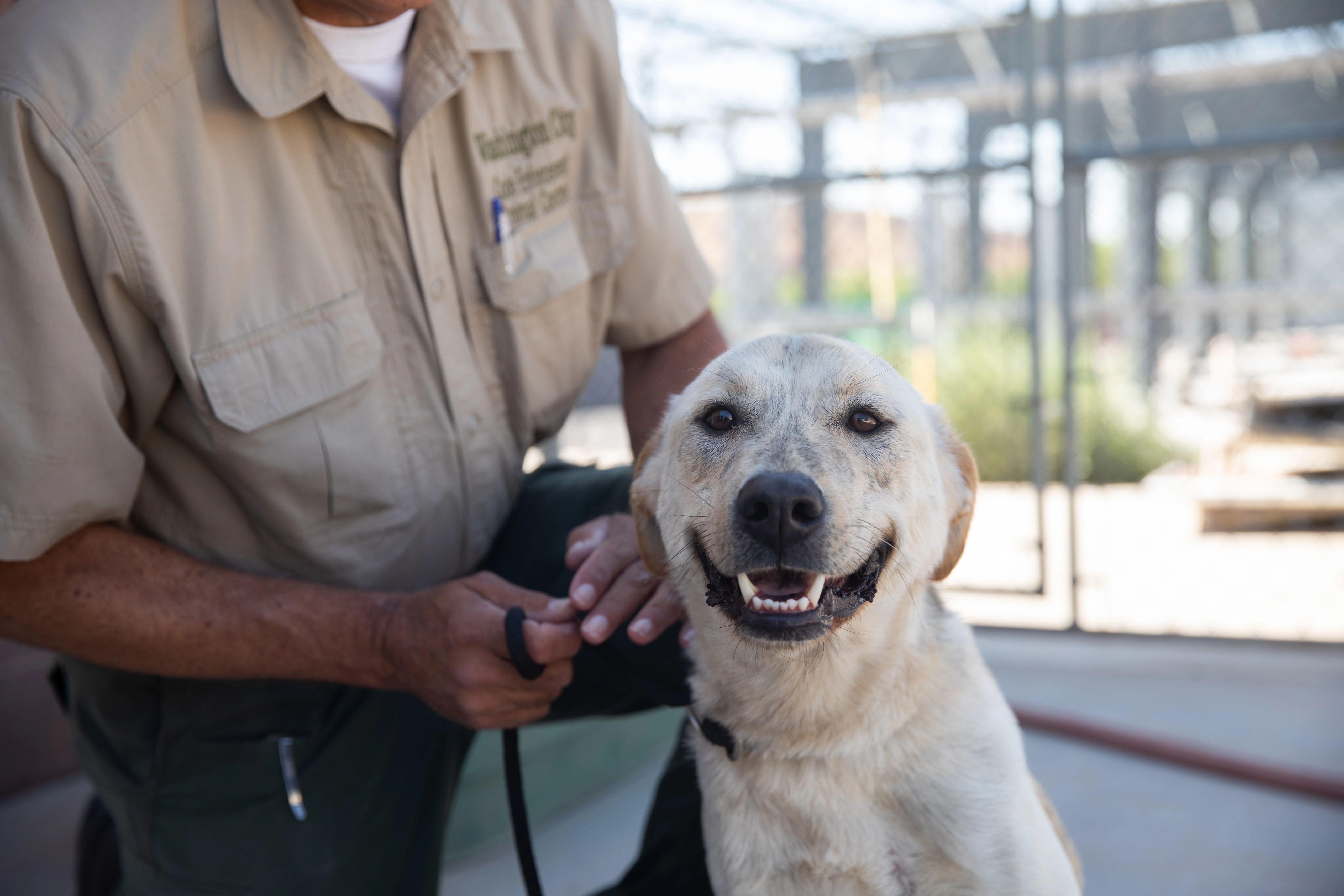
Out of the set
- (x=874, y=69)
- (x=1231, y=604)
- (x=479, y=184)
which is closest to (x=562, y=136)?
(x=479, y=184)

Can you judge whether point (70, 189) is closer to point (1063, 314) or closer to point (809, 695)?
point (809, 695)

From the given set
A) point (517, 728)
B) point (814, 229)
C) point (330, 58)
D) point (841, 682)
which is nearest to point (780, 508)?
point (841, 682)

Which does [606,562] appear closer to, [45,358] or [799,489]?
[799,489]

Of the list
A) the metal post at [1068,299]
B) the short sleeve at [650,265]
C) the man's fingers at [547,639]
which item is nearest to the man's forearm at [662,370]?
the short sleeve at [650,265]

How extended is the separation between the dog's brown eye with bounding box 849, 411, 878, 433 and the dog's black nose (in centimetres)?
27

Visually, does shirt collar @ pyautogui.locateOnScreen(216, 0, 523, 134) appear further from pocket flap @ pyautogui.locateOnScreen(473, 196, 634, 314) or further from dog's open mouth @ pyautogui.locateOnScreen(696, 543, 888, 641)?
dog's open mouth @ pyautogui.locateOnScreen(696, 543, 888, 641)

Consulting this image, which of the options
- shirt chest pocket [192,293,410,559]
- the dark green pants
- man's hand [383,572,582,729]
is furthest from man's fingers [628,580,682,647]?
shirt chest pocket [192,293,410,559]

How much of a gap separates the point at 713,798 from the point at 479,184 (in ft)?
4.63

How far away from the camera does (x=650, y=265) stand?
262cm

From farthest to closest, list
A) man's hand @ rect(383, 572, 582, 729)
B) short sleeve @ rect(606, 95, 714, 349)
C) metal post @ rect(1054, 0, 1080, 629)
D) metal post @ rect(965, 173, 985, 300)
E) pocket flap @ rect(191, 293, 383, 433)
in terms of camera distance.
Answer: metal post @ rect(965, 173, 985, 300) < metal post @ rect(1054, 0, 1080, 629) < short sleeve @ rect(606, 95, 714, 349) < pocket flap @ rect(191, 293, 383, 433) < man's hand @ rect(383, 572, 582, 729)

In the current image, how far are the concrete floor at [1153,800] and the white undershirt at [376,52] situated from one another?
6.84ft

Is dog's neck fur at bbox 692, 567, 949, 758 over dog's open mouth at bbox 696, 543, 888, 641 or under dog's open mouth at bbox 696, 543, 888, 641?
under

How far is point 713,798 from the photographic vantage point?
5.87 ft

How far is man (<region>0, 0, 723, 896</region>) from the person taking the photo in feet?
5.88
